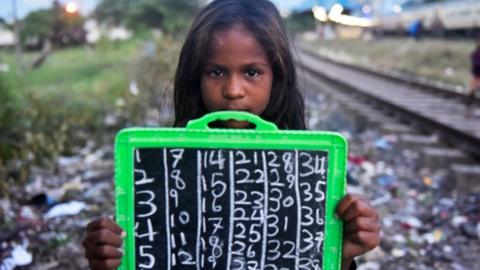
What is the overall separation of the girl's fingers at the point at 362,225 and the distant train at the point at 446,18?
75.6 feet

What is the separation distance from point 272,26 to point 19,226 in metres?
3.02

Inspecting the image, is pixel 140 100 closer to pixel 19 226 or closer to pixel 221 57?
pixel 19 226

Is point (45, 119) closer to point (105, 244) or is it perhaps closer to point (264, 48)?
point (264, 48)

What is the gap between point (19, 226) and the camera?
159 inches

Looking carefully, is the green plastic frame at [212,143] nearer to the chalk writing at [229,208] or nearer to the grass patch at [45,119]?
the chalk writing at [229,208]

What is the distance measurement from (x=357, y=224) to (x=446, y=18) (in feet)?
92.1

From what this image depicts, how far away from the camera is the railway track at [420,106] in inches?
302

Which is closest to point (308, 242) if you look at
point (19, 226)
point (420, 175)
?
point (19, 226)

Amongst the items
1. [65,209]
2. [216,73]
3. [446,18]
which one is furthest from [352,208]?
[446,18]

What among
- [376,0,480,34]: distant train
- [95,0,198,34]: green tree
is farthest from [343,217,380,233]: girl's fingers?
[376,0,480,34]: distant train

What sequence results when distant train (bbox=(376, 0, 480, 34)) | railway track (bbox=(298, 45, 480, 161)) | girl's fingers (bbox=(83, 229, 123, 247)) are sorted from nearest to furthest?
girl's fingers (bbox=(83, 229, 123, 247)) < railway track (bbox=(298, 45, 480, 161)) < distant train (bbox=(376, 0, 480, 34))

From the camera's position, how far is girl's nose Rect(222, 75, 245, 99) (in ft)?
5.61

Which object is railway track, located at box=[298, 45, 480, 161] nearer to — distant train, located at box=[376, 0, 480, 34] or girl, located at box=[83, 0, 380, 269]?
girl, located at box=[83, 0, 380, 269]

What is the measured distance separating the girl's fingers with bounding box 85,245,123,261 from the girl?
59cm
